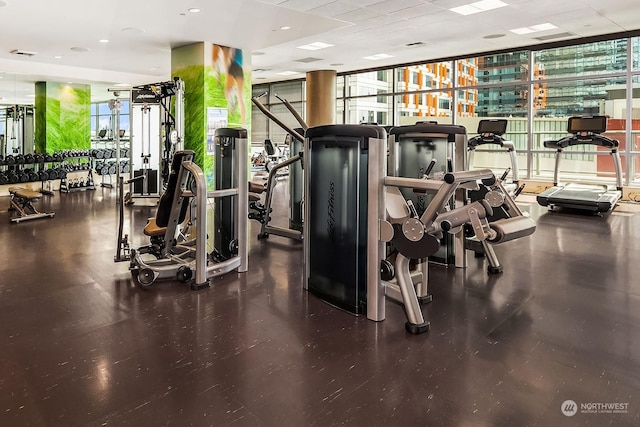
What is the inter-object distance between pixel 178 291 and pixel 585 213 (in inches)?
251

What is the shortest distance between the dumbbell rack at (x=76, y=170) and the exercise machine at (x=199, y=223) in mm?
7359

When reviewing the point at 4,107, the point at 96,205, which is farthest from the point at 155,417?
the point at 4,107

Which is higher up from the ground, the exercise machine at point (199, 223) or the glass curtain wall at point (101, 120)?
the glass curtain wall at point (101, 120)

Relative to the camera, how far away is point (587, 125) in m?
8.30

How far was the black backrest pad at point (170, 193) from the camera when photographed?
145 inches

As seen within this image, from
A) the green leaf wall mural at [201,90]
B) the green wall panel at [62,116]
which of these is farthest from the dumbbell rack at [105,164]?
the green leaf wall mural at [201,90]

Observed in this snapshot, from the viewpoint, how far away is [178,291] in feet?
11.9

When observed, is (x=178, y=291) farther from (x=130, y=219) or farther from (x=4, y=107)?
(x=4, y=107)

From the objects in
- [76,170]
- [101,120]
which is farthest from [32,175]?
[101,120]

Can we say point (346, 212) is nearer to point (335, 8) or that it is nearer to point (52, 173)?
point (335, 8)

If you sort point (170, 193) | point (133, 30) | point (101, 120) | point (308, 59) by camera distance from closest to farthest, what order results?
point (170, 193), point (133, 30), point (308, 59), point (101, 120)

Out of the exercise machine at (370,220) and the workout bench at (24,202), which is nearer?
the exercise machine at (370,220)

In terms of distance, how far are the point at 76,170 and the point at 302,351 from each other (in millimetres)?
10075

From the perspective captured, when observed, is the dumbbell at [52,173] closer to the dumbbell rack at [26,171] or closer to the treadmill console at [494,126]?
the dumbbell rack at [26,171]
